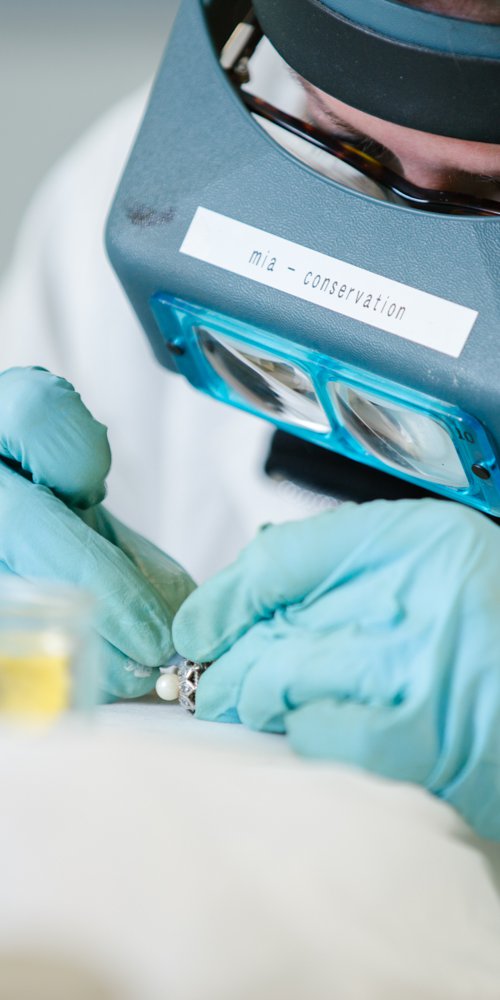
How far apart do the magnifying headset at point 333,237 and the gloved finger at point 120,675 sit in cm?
28

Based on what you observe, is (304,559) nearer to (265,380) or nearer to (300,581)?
(300,581)

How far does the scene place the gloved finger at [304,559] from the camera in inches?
27.1

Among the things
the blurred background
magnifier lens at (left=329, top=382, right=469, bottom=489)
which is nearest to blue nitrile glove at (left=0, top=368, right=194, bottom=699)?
magnifier lens at (left=329, top=382, right=469, bottom=489)

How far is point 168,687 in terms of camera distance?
2.82 ft

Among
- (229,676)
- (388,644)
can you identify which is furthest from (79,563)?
(388,644)

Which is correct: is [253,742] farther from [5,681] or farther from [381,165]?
[381,165]

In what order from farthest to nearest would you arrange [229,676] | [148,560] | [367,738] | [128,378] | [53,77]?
[53,77], [128,378], [148,560], [229,676], [367,738]

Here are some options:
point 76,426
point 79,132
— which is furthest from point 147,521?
point 79,132

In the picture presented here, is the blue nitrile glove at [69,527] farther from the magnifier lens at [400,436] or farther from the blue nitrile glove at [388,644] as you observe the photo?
the magnifier lens at [400,436]

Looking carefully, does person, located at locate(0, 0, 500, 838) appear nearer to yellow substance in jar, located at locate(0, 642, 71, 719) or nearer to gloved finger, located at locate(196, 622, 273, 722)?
gloved finger, located at locate(196, 622, 273, 722)

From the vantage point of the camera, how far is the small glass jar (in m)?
0.52

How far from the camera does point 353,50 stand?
0.79 m

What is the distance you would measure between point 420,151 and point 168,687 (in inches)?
18.5

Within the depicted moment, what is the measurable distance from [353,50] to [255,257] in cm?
17
